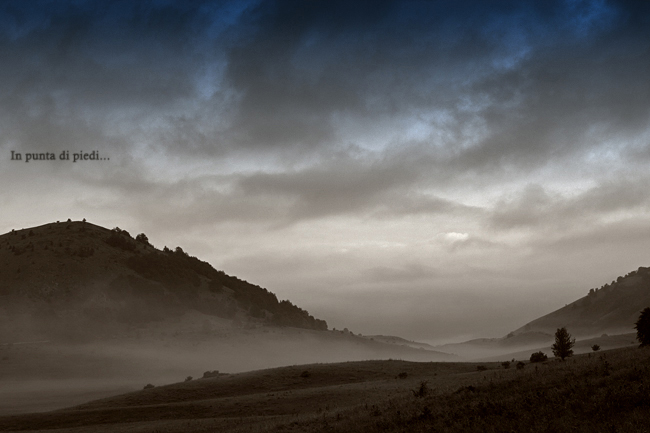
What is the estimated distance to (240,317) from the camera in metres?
179

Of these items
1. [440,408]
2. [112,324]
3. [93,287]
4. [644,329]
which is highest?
[93,287]

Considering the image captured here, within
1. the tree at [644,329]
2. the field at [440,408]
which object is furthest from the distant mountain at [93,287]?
the tree at [644,329]

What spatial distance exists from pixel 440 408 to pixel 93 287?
154568 millimetres

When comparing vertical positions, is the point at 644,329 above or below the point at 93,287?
below

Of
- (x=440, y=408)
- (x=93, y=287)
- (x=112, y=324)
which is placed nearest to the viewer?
(x=440, y=408)

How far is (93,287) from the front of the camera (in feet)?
506

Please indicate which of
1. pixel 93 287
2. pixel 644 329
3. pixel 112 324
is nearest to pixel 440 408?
pixel 644 329

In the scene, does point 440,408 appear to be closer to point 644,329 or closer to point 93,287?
point 644,329

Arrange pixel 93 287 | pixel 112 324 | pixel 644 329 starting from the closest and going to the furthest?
pixel 644 329, pixel 112 324, pixel 93 287

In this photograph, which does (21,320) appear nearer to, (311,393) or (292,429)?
(311,393)

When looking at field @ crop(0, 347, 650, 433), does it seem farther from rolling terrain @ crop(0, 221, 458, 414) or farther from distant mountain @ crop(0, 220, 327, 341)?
distant mountain @ crop(0, 220, 327, 341)

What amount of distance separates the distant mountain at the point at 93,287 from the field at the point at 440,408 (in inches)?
4019

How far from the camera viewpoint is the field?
17.5 metres

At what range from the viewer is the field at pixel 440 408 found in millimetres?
17516
